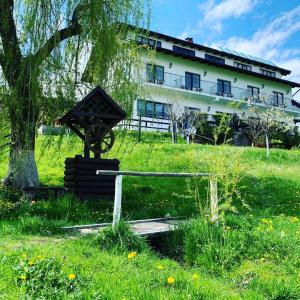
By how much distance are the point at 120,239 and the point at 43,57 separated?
5303 millimetres

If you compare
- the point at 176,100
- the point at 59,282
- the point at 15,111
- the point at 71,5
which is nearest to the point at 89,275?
the point at 59,282

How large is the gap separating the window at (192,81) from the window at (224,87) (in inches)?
100

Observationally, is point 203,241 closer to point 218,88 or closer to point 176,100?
point 176,100

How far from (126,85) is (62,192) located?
341cm

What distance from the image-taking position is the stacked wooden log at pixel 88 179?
425 inches

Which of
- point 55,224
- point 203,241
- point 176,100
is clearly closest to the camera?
point 203,241

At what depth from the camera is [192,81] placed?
37531 millimetres

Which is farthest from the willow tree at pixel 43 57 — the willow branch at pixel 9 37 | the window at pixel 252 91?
the window at pixel 252 91

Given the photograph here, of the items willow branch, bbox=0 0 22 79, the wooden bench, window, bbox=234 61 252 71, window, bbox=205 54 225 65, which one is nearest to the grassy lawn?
the wooden bench

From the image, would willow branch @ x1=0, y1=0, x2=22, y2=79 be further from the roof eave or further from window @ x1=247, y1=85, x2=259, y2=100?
window @ x1=247, y1=85, x2=259, y2=100

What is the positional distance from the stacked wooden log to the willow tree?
117 centimetres

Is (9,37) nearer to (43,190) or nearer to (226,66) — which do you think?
(43,190)

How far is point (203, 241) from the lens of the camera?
7055mm

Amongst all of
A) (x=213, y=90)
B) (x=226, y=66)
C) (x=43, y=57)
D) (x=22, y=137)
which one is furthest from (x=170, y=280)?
(x=226, y=66)
